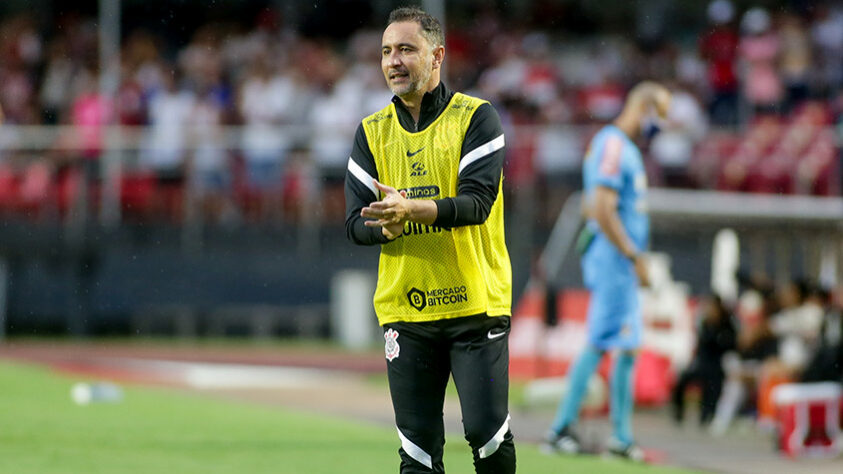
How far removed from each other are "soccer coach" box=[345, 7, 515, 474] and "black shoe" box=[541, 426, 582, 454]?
12.4ft

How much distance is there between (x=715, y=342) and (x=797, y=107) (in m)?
10.3

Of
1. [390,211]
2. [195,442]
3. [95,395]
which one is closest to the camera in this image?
[390,211]

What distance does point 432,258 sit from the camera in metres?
6.32

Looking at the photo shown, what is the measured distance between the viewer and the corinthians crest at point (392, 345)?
6.39 m

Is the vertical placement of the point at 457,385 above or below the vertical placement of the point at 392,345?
below

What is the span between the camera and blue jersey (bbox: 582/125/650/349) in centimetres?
1030

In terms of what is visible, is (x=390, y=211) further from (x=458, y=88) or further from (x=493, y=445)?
(x=458, y=88)

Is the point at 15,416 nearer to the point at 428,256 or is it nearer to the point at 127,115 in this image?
the point at 428,256

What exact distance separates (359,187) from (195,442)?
4858mm

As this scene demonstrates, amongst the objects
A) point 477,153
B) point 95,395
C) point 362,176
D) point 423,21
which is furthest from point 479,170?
point 95,395

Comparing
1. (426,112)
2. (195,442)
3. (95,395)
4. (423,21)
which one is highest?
(423,21)

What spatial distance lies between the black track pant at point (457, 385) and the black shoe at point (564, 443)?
3803 mm

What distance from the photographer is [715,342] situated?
13234 mm

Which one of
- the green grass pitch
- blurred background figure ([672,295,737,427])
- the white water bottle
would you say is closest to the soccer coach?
the green grass pitch
